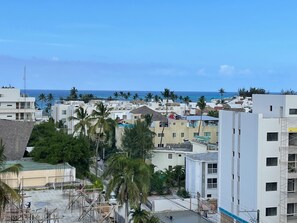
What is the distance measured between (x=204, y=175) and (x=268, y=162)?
38.8ft

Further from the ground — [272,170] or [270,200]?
[272,170]

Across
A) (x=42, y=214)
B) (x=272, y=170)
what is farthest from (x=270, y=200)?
(x=42, y=214)

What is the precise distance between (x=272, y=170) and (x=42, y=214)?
Answer: 17.2 meters

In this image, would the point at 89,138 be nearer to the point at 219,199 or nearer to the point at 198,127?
the point at 198,127

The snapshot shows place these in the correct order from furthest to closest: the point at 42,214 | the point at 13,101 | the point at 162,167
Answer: the point at 13,101
the point at 162,167
the point at 42,214

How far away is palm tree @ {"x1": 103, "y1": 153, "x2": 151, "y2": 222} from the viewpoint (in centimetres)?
2925

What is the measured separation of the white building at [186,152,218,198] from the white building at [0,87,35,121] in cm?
3714

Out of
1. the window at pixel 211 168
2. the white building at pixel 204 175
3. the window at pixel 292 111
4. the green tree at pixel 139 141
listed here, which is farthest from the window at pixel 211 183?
the window at pixel 292 111

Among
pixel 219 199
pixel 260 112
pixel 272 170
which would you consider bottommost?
pixel 219 199

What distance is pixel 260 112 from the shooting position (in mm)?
39156

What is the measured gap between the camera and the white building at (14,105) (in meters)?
74.9

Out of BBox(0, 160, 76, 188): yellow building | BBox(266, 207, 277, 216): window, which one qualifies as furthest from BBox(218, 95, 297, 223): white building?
BBox(0, 160, 76, 188): yellow building

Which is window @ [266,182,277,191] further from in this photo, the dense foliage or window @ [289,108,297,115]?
the dense foliage

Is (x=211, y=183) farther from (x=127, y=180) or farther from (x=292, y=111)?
(x=127, y=180)
